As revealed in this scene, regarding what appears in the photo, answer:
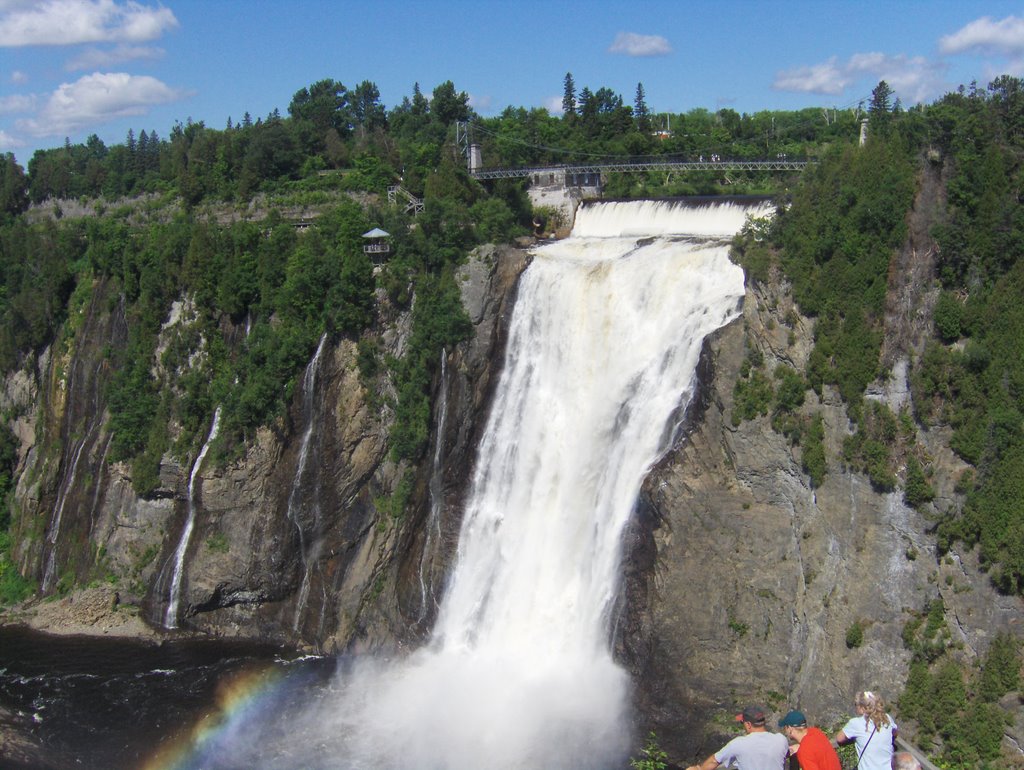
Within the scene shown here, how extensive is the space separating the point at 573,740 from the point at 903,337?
50.6ft

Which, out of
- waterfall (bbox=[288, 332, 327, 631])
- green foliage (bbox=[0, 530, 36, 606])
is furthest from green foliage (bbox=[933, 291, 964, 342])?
green foliage (bbox=[0, 530, 36, 606])

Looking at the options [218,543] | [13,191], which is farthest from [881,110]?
[13,191]

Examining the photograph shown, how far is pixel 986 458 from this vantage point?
27750mm

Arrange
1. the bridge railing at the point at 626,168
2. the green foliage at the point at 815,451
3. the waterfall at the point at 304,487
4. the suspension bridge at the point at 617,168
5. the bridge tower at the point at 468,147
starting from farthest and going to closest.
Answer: the bridge tower at the point at 468,147 < the bridge railing at the point at 626,168 < the suspension bridge at the point at 617,168 < the waterfall at the point at 304,487 < the green foliage at the point at 815,451

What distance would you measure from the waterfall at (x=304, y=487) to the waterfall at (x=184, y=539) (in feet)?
13.8

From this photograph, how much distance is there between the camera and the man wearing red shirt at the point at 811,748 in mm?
13242

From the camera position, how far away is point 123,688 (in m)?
37.2

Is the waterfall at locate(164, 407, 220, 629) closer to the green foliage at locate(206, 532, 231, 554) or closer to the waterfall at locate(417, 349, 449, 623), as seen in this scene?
the green foliage at locate(206, 532, 231, 554)

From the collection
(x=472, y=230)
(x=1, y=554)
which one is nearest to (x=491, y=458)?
(x=472, y=230)

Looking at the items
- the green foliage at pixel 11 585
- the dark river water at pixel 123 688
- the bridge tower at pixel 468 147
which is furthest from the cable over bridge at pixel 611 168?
the green foliage at pixel 11 585

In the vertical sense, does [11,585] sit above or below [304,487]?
Answer: below

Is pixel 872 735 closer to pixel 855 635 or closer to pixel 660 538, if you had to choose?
pixel 855 635

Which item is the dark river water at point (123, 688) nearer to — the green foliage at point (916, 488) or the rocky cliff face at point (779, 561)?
the rocky cliff face at point (779, 561)

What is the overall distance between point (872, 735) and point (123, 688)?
30.8m
